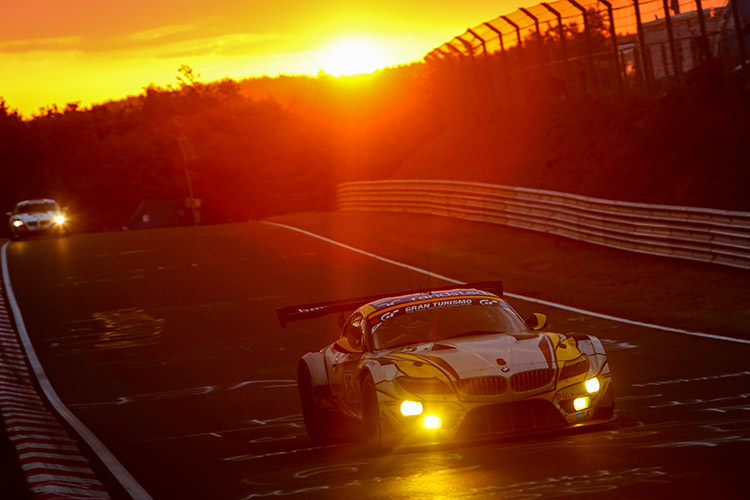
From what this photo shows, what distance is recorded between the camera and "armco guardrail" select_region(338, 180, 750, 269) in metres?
23.7

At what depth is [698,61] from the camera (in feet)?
122

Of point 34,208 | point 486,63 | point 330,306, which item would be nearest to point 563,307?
point 330,306

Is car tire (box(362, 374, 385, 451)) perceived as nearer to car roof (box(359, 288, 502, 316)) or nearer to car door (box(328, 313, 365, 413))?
car door (box(328, 313, 365, 413))

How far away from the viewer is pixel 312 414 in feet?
36.6

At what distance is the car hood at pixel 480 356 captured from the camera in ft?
29.7

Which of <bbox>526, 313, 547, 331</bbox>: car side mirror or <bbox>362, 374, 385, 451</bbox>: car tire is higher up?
<bbox>526, 313, 547, 331</bbox>: car side mirror

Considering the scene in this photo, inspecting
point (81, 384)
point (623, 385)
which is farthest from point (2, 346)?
point (623, 385)

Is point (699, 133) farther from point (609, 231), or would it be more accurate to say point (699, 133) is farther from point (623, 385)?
point (623, 385)

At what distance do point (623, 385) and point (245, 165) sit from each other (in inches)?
3592

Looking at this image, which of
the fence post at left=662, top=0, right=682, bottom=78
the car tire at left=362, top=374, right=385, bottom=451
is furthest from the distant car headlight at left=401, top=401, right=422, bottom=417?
the fence post at left=662, top=0, right=682, bottom=78

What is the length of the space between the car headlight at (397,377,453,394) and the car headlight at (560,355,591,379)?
38.4 inches

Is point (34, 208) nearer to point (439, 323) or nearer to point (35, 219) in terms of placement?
point (35, 219)

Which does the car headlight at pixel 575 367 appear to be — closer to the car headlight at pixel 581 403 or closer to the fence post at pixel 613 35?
the car headlight at pixel 581 403

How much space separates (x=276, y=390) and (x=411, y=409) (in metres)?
6.22
